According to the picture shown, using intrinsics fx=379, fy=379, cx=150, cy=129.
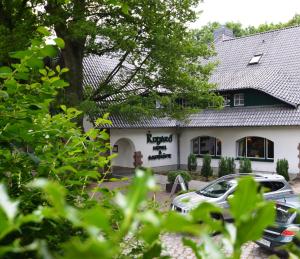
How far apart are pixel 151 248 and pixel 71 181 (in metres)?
0.72

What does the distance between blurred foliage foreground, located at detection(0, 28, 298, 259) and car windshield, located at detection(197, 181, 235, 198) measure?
970 centimetres

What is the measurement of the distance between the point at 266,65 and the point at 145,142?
8933 millimetres

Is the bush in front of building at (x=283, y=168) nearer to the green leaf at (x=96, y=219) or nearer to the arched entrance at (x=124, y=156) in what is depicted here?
the arched entrance at (x=124, y=156)

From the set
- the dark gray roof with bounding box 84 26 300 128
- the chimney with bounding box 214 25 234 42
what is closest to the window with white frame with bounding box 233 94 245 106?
the dark gray roof with bounding box 84 26 300 128

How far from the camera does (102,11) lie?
14.3 m

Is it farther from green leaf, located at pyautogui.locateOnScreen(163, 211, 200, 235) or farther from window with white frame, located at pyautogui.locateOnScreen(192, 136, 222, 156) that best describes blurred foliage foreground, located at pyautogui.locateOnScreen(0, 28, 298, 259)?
window with white frame, located at pyautogui.locateOnScreen(192, 136, 222, 156)

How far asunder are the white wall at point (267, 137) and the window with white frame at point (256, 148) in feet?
1.12

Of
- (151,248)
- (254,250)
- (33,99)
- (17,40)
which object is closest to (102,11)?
(17,40)

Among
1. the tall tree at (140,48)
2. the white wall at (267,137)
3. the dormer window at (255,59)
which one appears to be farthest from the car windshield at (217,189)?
the dormer window at (255,59)

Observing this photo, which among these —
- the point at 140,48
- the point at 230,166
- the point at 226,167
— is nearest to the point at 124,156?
the point at 226,167

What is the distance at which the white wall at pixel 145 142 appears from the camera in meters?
21.8

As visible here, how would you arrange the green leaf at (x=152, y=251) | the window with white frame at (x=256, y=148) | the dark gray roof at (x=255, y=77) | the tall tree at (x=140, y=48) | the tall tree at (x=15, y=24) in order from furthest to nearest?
the window with white frame at (x=256, y=148) < the dark gray roof at (x=255, y=77) < the tall tree at (x=140, y=48) < the tall tree at (x=15, y=24) < the green leaf at (x=152, y=251)

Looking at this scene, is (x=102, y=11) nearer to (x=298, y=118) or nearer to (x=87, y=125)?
(x=87, y=125)

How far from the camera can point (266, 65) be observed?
23.6 meters
